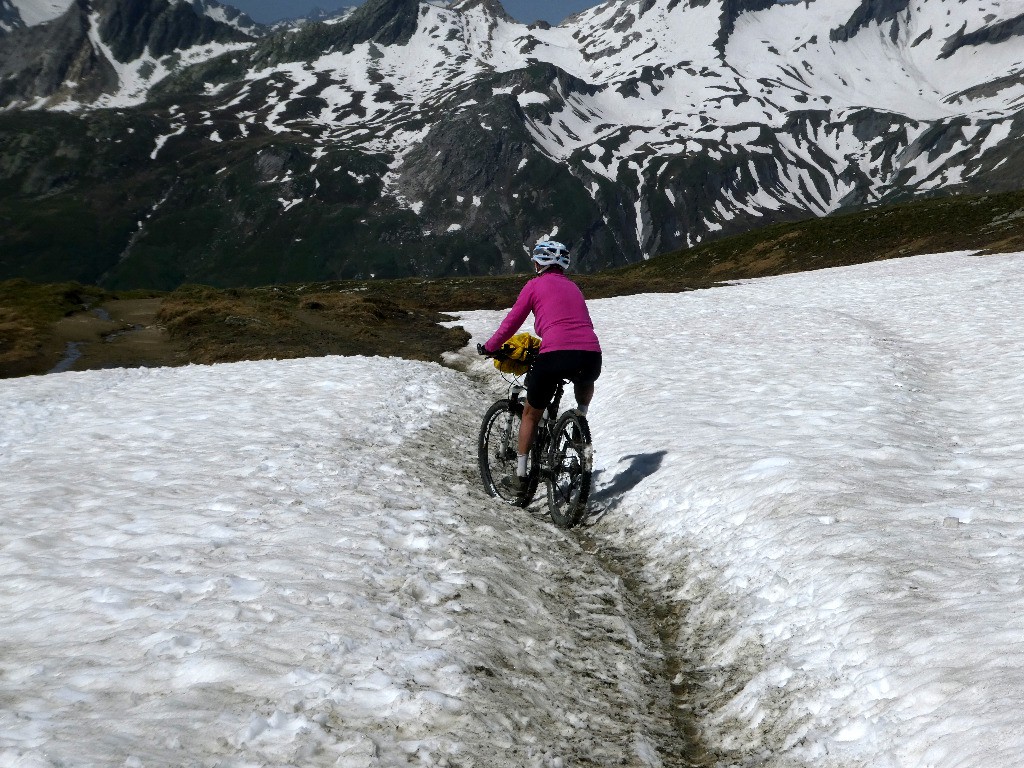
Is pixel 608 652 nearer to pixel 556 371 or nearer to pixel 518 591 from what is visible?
pixel 518 591

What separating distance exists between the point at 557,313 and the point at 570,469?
250cm

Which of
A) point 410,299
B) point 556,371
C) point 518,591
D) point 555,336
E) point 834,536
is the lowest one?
point 518,591

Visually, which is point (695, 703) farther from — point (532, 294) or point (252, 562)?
point (532, 294)

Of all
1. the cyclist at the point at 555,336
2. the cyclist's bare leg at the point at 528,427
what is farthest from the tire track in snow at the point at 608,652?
the cyclist at the point at 555,336

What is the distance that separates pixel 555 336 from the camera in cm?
1121

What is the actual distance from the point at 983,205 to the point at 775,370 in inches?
2612

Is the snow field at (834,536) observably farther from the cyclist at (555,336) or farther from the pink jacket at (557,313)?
the pink jacket at (557,313)

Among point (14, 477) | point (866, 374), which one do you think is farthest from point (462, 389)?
point (14, 477)

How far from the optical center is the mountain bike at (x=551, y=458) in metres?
11.0

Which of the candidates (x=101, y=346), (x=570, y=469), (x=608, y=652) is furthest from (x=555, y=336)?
(x=101, y=346)

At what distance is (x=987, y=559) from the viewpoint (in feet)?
26.1

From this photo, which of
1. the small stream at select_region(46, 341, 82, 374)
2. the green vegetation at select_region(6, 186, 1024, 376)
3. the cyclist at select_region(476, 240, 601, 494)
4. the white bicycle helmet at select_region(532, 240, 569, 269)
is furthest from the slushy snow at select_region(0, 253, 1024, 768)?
the green vegetation at select_region(6, 186, 1024, 376)

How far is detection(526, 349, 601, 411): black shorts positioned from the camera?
11.2m

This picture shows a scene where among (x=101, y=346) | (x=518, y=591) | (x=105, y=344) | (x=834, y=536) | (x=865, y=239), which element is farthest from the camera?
(x=865, y=239)
